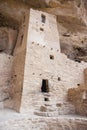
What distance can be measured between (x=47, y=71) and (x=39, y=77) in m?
0.80

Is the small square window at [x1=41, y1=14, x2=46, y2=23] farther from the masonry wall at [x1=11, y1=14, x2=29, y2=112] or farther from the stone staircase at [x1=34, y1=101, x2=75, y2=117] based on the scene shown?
the stone staircase at [x1=34, y1=101, x2=75, y2=117]

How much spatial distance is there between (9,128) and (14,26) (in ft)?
32.6

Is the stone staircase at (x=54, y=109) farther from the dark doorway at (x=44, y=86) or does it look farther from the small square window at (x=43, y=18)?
the small square window at (x=43, y=18)

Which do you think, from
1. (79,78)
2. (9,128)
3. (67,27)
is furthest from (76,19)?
(9,128)

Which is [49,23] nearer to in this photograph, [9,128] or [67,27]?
[67,27]

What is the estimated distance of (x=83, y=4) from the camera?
1576 cm

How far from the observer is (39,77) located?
38.9 feet

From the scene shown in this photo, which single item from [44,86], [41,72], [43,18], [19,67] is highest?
[43,18]

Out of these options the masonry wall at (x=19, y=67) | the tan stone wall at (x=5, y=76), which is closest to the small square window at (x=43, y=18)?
the masonry wall at (x=19, y=67)

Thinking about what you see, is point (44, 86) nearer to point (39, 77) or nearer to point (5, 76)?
point (39, 77)

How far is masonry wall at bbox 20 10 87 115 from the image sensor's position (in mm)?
10906

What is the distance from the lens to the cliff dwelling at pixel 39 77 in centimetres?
1003

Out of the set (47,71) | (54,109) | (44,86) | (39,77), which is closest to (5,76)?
(39,77)

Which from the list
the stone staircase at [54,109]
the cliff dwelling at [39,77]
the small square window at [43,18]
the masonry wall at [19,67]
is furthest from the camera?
the small square window at [43,18]
